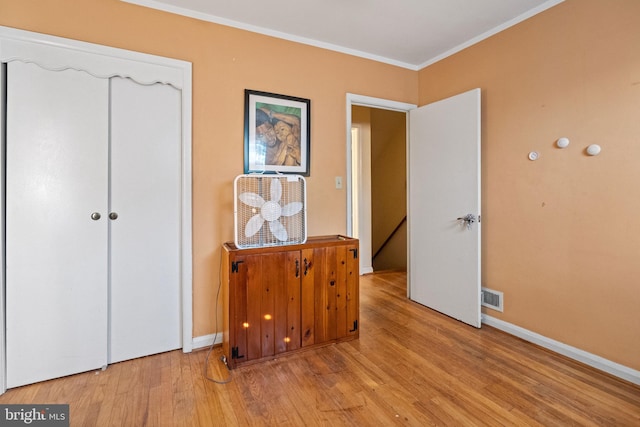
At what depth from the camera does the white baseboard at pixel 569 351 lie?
1847 mm

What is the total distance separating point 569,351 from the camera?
6.90 ft

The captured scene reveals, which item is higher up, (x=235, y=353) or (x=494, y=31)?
(x=494, y=31)

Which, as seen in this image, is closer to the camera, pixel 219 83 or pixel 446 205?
pixel 219 83

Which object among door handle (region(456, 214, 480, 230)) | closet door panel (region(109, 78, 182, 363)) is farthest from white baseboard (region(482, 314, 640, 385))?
closet door panel (region(109, 78, 182, 363))

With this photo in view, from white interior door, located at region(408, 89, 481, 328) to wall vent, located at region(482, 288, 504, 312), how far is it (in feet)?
0.43

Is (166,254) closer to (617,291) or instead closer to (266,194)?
(266,194)

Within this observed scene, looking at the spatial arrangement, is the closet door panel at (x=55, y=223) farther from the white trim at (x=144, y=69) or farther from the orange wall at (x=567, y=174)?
the orange wall at (x=567, y=174)

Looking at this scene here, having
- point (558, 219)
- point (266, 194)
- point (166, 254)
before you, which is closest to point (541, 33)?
point (558, 219)

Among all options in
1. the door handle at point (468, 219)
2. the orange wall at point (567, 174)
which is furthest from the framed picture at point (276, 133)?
the orange wall at point (567, 174)

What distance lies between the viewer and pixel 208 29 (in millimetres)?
2270

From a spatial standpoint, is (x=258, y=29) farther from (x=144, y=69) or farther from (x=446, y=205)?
(x=446, y=205)

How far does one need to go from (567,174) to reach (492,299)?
1.12 meters

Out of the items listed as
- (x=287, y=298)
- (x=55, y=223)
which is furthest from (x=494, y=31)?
(x=55, y=223)

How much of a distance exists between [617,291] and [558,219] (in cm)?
53
